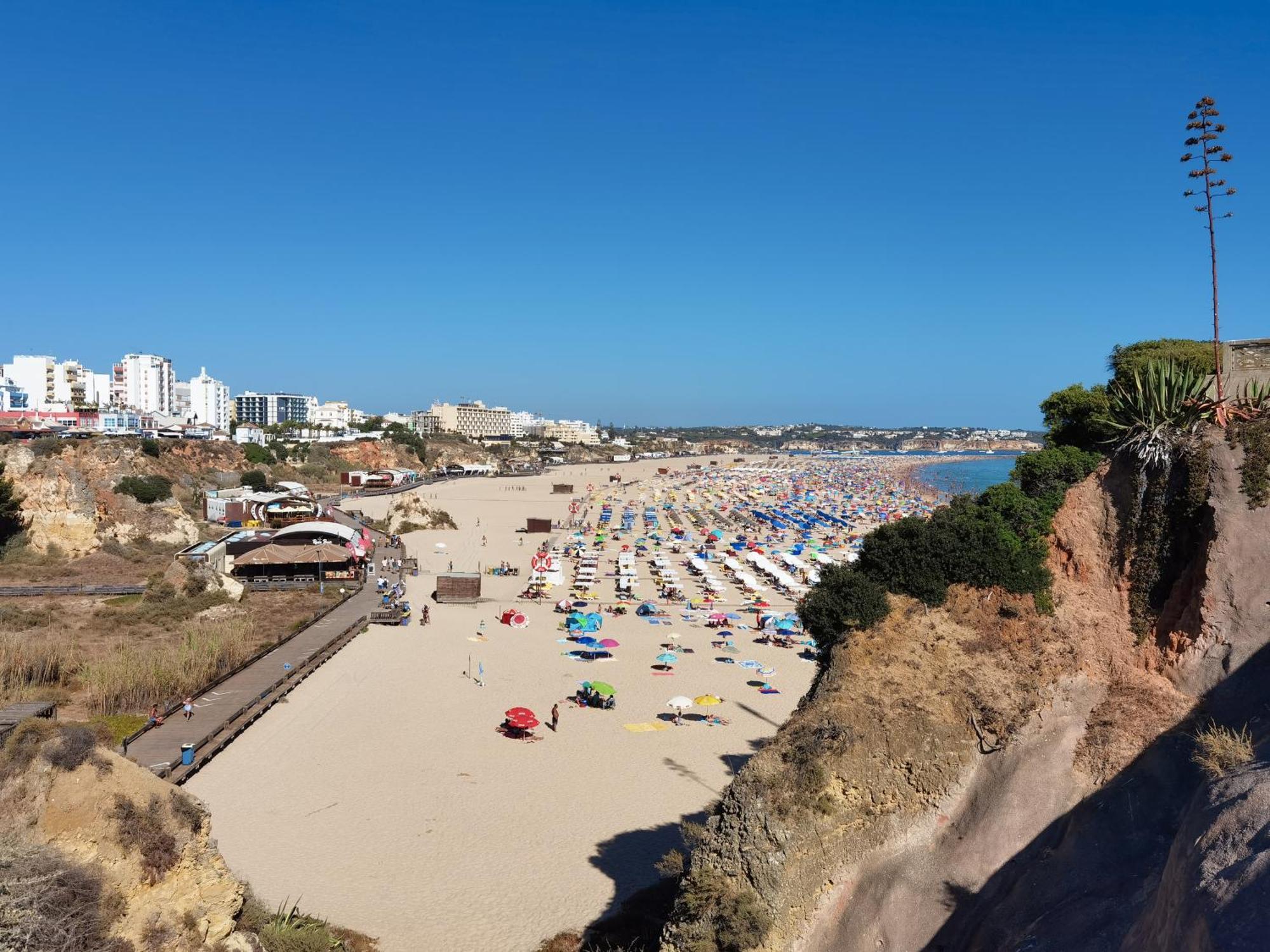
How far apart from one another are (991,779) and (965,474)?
12666cm

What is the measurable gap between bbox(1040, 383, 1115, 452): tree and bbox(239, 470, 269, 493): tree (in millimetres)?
54368

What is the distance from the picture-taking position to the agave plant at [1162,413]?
34.0ft

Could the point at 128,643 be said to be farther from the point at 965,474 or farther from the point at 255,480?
the point at 965,474

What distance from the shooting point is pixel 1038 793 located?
29.0 feet

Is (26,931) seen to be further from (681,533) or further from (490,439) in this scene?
(490,439)

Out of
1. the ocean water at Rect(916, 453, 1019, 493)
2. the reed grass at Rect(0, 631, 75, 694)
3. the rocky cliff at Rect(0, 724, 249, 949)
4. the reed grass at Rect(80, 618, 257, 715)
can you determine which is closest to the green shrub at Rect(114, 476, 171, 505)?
the reed grass at Rect(0, 631, 75, 694)

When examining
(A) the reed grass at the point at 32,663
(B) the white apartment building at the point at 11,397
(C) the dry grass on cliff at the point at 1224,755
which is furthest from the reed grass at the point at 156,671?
(B) the white apartment building at the point at 11,397

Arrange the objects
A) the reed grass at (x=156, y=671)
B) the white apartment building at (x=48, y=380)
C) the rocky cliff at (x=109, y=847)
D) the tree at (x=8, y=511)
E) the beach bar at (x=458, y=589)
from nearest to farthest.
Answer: the rocky cliff at (x=109, y=847) < the reed grass at (x=156, y=671) < the beach bar at (x=458, y=589) < the tree at (x=8, y=511) < the white apartment building at (x=48, y=380)

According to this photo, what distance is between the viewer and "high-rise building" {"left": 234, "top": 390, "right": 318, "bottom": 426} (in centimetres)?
15400

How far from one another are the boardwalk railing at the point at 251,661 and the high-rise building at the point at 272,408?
422 feet

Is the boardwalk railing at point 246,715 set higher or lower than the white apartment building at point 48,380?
lower

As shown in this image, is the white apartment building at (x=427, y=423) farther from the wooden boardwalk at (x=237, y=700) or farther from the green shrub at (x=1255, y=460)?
the green shrub at (x=1255, y=460)

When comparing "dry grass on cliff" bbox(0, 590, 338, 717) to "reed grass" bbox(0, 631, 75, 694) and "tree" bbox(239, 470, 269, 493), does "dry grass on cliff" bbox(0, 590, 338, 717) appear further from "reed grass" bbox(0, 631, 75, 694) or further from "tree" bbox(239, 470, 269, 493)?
"tree" bbox(239, 470, 269, 493)

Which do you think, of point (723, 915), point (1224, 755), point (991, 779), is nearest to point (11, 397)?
point (723, 915)
